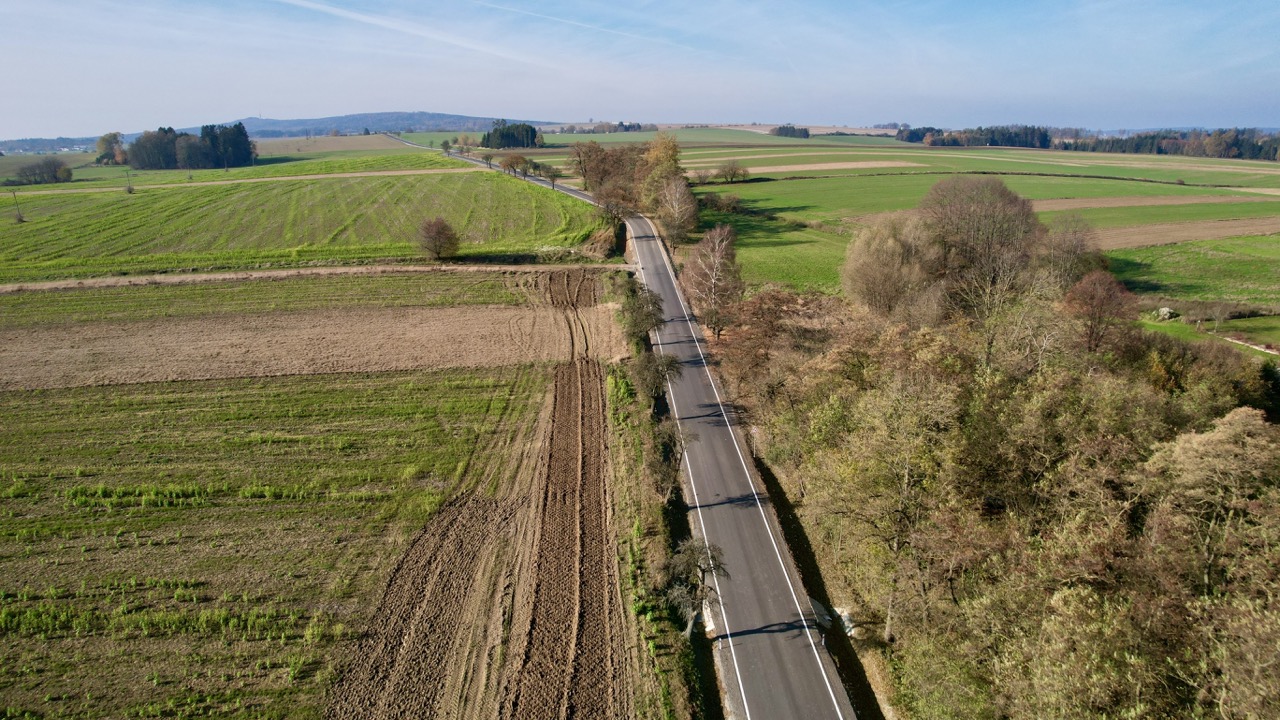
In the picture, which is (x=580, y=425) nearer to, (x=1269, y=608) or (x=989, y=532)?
(x=989, y=532)

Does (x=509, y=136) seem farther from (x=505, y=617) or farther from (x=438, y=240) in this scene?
(x=505, y=617)

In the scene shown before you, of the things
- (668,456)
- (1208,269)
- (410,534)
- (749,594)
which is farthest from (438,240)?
(1208,269)

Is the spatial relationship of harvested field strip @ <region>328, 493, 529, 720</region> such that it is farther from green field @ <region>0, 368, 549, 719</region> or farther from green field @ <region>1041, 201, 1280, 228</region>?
green field @ <region>1041, 201, 1280, 228</region>

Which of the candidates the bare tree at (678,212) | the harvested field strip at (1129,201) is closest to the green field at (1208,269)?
the harvested field strip at (1129,201)

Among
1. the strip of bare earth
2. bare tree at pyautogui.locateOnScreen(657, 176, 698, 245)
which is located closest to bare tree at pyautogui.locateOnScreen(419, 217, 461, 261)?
the strip of bare earth

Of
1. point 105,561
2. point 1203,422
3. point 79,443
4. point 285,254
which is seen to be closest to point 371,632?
point 105,561

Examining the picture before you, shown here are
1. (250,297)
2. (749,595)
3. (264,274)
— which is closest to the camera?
(749,595)

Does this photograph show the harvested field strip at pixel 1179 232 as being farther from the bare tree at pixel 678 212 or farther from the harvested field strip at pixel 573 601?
the harvested field strip at pixel 573 601
